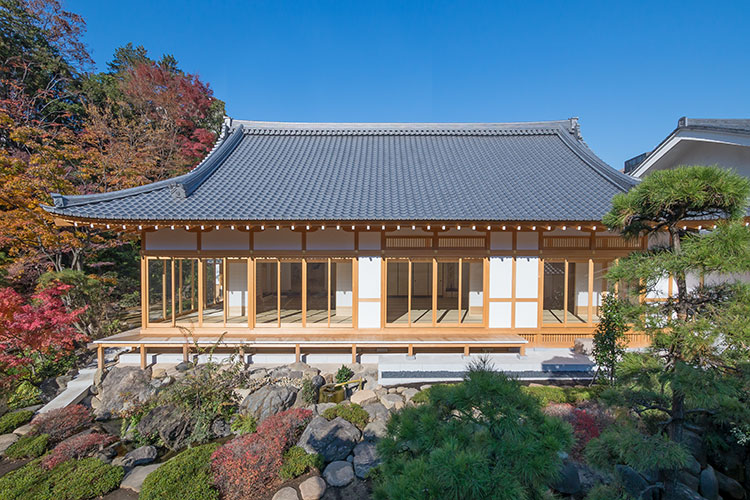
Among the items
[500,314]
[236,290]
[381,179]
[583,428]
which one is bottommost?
[583,428]

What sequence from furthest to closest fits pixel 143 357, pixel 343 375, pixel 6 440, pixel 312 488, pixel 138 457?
pixel 143 357 → pixel 343 375 → pixel 6 440 → pixel 138 457 → pixel 312 488

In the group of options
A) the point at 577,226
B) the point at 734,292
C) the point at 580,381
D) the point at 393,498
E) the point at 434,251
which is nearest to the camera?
the point at 393,498

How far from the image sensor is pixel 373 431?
17.2 feet

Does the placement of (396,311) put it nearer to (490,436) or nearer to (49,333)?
(490,436)

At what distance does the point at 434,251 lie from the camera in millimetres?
7758

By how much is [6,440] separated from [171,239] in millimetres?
4512

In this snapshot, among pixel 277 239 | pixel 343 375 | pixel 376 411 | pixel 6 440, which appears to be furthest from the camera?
pixel 277 239

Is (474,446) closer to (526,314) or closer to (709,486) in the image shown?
(709,486)

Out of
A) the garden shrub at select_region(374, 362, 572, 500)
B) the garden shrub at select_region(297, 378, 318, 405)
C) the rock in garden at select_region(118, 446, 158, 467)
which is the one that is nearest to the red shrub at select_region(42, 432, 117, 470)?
the rock in garden at select_region(118, 446, 158, 467)

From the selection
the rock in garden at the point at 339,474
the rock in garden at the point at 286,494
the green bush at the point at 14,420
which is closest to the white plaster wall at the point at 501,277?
the rock in garden at the point at 339,474

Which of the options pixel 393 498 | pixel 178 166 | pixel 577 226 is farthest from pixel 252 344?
pixel 178 166

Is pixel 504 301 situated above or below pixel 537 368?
above

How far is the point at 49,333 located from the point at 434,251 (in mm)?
8896

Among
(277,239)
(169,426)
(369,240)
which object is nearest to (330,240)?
(369,240)
